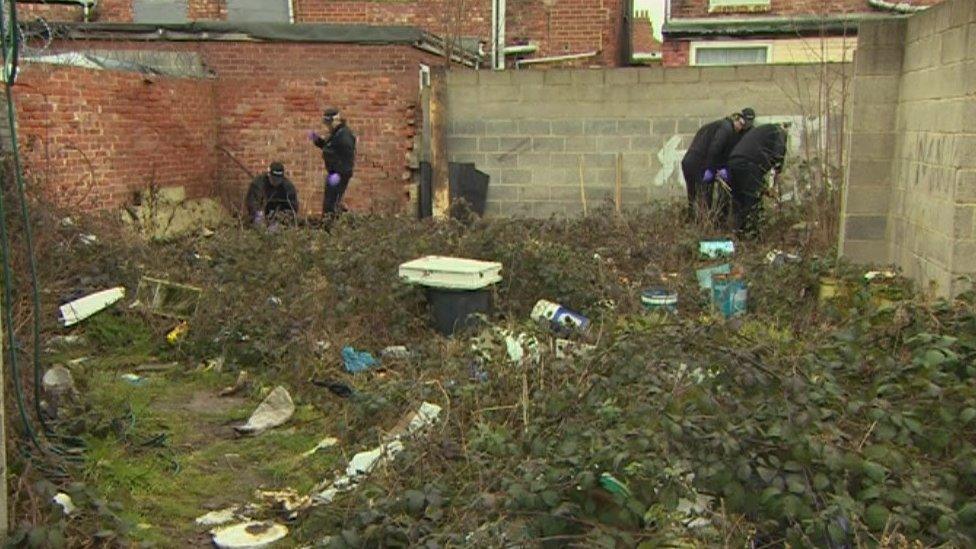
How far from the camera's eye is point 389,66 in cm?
1252

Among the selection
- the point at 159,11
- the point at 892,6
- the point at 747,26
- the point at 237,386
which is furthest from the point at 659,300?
the point at 159,11

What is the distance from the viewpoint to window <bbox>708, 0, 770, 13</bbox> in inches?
606

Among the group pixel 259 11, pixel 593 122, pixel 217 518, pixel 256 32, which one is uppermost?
pixel 259 11

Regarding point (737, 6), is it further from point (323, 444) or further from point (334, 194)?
point (323, 444)

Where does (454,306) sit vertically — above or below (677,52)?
below

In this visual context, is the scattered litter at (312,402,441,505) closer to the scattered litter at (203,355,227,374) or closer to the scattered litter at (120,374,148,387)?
the scattered litter at (203,355,227,374)

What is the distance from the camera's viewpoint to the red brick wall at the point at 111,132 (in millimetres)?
9438

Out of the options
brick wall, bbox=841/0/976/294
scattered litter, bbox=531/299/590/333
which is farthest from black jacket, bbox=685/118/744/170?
scattered litter, bbox=531/299/590/333

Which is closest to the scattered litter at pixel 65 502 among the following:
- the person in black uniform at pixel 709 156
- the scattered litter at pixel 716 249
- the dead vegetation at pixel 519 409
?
the dead vegetation at pixel 519 409

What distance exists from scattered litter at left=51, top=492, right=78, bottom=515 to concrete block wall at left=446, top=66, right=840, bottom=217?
8.15m

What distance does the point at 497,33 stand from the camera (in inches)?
642

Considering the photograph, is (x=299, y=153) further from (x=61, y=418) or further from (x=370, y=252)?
(x=61, y=418)

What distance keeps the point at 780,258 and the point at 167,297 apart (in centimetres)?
491

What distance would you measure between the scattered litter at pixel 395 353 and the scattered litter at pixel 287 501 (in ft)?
4.62
